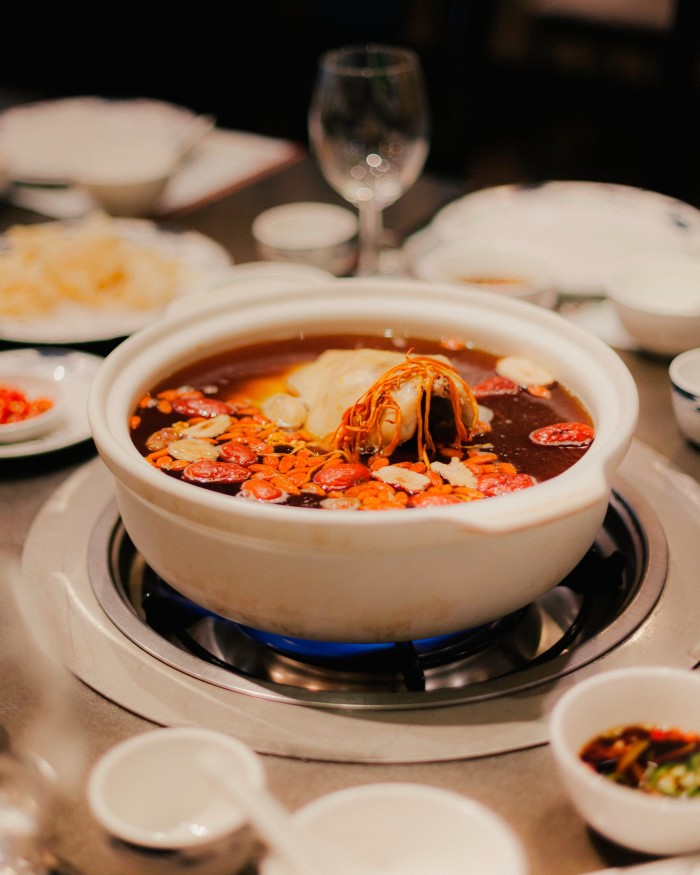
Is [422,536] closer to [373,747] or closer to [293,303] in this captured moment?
[373,747]

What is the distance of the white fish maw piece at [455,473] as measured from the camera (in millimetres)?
1525

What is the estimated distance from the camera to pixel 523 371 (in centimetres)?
182

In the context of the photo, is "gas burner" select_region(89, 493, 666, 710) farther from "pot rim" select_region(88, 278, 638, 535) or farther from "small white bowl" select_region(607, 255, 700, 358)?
"small white bowl" select_region(607, 255, 700, 358)

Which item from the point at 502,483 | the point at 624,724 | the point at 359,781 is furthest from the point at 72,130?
the point at 624,724

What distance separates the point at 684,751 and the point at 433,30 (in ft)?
22.2

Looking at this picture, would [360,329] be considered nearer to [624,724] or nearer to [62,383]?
[62,383]

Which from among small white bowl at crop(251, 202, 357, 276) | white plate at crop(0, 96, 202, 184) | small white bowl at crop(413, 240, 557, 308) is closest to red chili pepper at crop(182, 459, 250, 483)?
small white bowl at crop(413, 240, 557, 308)

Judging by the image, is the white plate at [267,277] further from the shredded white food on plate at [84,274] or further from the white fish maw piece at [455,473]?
the white fish maw piece at [455,473]

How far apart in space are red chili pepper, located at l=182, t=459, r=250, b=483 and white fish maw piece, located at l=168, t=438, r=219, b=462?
28 mm

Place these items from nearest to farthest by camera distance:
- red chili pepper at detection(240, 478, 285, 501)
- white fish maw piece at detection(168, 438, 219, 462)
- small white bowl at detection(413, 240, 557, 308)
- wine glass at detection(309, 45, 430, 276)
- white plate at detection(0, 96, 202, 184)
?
red chili pepper at detection(240, 478, 285, 501), white fish maw piece at detection(168, 438, 219, 462), small white bowl at detection(413, 240, 557, 308), wine glass at detection(309, 45, 430, 276), white plate at detection(0, 96, 202, 184)

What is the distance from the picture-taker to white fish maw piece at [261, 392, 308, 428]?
1755 mm

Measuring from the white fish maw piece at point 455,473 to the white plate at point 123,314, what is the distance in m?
1.17

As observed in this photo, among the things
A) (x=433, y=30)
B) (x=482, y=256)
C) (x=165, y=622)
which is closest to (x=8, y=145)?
(x=482, y=256)

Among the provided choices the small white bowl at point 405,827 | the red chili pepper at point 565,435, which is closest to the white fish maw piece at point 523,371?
the red chili pepper at point 565,435
